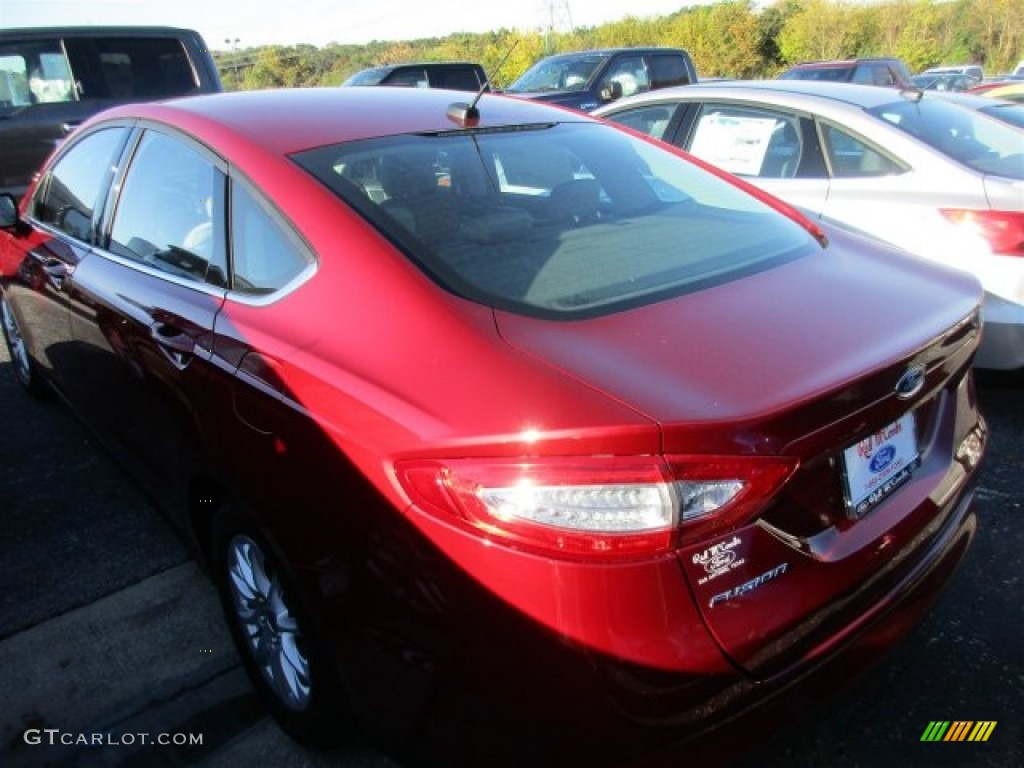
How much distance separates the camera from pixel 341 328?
1.72 meters

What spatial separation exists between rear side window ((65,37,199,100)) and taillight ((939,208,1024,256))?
6.64 meters

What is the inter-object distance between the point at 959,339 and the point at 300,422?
1520mm

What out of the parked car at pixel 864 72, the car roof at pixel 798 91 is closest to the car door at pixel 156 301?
the car roof at pixel 798 91

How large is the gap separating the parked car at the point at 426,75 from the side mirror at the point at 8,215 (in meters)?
9.06

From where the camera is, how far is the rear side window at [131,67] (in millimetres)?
7208

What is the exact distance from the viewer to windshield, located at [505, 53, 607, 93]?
447 inches

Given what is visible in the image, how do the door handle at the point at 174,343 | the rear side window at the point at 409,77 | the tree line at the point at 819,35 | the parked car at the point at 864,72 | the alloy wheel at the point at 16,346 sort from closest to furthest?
1. the door handle at the point at 174,343
2. the alloy wheel at the point at 16,346
3. the rear side window at the point at 409,77
4. the parked car at the point at 864,72
5. the tree line at the point at 819,35

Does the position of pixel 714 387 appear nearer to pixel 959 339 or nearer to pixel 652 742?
pixel 652 742

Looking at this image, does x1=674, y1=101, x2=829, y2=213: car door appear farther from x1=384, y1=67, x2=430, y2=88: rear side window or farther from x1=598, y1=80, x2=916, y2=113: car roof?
x1=384, y1=67, x2=430, y2=88: rear side window

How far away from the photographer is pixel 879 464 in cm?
172

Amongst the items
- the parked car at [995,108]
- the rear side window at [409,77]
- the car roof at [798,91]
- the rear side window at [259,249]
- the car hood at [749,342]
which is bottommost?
the rear side window at [409,77]

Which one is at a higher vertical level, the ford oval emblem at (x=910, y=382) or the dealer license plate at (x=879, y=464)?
the ford oval emblem at (x=910, y=382)

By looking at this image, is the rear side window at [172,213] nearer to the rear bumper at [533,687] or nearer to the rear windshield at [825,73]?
the rear bumper at [533,687]

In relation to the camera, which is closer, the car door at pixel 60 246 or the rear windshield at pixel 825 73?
the car door at pixel 60 246
